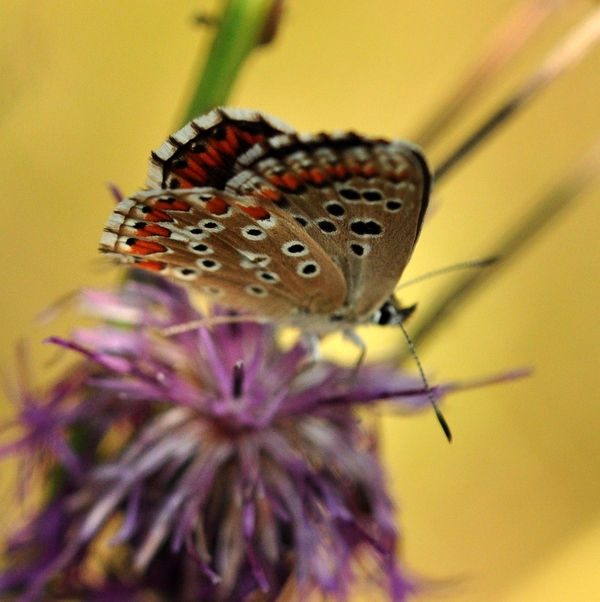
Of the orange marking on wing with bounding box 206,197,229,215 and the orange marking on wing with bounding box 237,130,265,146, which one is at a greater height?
the orange marking on wing with bounding box 237,130,265,146

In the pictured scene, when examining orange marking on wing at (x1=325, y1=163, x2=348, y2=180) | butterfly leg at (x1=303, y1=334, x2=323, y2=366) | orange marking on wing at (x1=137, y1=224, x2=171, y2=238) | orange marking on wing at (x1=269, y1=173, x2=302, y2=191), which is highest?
orange marking on wing at (x1=325, y1=163, x2=348, y2=180)

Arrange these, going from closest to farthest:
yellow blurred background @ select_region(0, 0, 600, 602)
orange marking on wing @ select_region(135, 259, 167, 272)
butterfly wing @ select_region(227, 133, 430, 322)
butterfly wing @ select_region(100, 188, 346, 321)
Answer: butterfly wing @ select_region(227, 133, 430, 322), butterfly wing @ select_region(100, 188, 346, 321), orange marking on wing @ select_region(135, 259, 167, 272), yellow blurred background @ select_region(0, 0, 600, 602)

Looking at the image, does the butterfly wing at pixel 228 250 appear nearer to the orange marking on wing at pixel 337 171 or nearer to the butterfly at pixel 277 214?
the butterfly at pixel 277 214

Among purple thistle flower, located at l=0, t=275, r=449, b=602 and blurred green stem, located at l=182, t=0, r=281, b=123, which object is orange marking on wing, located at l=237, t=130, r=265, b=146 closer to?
blurred green stem, located at l=182, t=0, r=281, b=123

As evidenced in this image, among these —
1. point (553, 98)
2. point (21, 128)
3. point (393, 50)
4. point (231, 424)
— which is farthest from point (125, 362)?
point (553, 98)

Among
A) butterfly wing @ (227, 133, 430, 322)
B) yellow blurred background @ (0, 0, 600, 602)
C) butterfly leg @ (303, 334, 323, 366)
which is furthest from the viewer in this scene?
yellow blurred background @ (0, 0, 600, 602)

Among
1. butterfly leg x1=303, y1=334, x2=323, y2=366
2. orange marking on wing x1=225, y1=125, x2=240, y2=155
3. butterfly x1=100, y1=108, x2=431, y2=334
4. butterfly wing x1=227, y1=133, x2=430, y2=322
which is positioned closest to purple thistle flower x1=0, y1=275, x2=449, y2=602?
butterfly leg x1=303, y1=334, x2=323, y2=366
